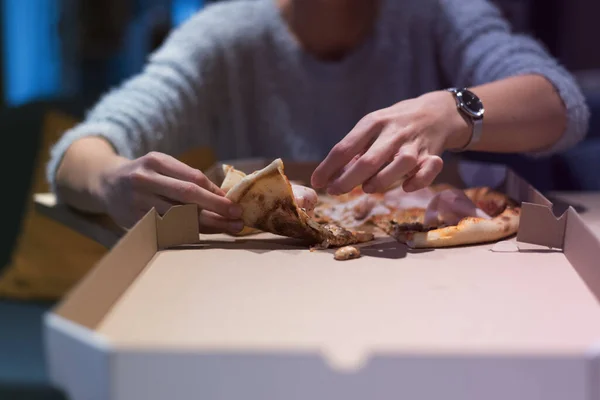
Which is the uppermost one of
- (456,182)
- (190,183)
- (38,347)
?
(190,183)

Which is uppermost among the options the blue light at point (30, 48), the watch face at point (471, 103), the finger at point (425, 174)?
the watch face at point (471, 103)

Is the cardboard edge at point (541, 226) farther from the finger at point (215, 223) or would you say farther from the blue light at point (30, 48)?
the blue light at point (30, 48)

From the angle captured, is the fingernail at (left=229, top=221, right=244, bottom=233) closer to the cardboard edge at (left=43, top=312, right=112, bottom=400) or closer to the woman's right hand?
the woman's right hand

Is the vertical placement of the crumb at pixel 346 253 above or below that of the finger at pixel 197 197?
below

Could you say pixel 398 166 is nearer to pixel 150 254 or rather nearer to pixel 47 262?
pixel 150 254

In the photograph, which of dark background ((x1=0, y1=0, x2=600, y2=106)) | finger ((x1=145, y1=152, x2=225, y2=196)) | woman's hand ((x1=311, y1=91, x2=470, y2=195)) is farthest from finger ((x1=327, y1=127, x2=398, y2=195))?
dark background ((x1=0, y1=0, x2=600, y2=106))

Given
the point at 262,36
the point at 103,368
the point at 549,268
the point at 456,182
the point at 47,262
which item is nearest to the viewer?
the point at 103,368

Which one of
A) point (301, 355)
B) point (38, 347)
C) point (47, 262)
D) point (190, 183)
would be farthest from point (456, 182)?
point (47, 262)

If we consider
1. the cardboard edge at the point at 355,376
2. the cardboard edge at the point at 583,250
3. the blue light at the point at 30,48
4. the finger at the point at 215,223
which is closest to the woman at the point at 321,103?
the finger at the point at 215,223
